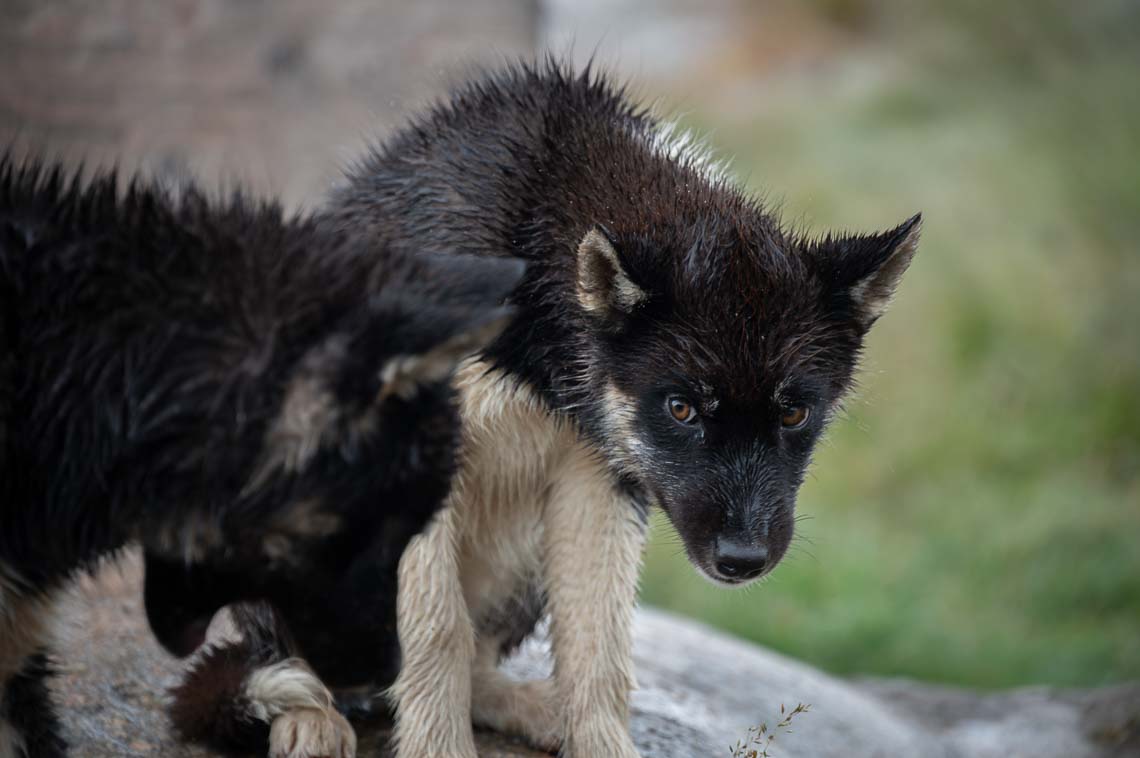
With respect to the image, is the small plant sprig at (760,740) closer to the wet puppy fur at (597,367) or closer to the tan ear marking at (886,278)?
the wet puppy fur at (597,367)

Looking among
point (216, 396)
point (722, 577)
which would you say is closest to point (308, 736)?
point (216, 396)

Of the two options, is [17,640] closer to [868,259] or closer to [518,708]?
[518,708]

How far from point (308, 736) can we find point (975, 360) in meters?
9.50

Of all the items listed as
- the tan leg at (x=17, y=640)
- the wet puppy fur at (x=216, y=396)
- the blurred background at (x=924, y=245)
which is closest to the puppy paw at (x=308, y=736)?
the wet puppy fur at (x=216, y=396)

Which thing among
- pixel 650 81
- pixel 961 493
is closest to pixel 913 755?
pixel 961 493

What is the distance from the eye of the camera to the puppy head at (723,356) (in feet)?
13.1

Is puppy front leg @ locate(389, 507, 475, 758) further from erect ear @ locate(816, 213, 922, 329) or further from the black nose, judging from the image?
erect ear @ locate(816, 213, 922, 329)

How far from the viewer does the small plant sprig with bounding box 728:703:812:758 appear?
13.6 ft

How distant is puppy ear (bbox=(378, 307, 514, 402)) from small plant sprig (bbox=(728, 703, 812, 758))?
58.6 inches

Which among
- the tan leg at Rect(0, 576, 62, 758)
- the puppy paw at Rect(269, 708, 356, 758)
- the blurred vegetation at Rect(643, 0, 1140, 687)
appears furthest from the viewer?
the blurred vegetation at Rect(643, 0, 1140, 687)

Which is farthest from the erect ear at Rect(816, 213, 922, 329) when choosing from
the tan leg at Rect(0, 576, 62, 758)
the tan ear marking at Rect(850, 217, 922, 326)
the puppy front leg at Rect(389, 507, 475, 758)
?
the tan leg at Rect(0, 576, 62, 758)

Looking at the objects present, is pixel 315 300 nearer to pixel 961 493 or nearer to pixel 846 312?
pixel 846 312

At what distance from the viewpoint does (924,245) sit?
1350 cm

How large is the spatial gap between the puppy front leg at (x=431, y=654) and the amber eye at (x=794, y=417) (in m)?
1.16
